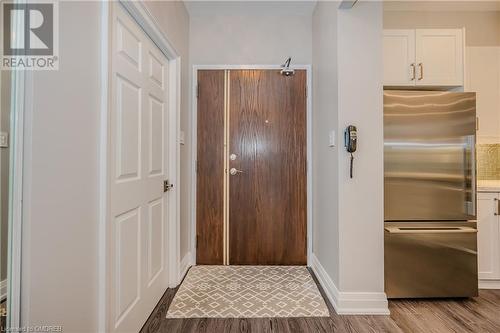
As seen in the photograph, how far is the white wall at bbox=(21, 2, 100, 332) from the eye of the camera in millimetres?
950

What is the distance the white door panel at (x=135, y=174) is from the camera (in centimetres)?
140

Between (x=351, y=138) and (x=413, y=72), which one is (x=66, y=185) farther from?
(x=413, y=72)

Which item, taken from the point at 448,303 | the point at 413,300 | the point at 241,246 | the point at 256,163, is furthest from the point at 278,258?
the point at 448,303

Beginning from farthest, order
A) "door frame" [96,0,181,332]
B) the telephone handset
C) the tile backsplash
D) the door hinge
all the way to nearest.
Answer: the tile backsplash < the door hinge < the telephone handset < "door frame" [96,0,181,332]

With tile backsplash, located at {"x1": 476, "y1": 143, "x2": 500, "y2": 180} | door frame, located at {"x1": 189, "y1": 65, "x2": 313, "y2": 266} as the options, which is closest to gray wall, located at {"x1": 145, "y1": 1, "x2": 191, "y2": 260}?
door frame, located at {"x1": 189, "y1": 65, "x2": 313, "y2": 266}

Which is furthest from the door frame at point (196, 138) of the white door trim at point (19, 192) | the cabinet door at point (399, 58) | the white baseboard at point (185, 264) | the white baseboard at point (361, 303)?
the white door trim at point (19, 192)

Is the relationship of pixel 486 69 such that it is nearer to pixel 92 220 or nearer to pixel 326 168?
pixel 326 168

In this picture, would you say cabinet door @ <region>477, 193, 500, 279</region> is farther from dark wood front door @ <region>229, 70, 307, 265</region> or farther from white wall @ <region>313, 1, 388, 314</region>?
dark wood front door @ <region>229, 70, 307, 265</region>

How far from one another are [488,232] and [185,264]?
9.11 feet

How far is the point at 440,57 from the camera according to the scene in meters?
2.28

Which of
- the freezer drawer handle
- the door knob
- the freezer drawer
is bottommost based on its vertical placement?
the freezer drawer

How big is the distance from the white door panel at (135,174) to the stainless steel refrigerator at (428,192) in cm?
181

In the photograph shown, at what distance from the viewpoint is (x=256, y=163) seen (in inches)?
112

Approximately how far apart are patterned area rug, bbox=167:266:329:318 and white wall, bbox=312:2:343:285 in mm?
265
